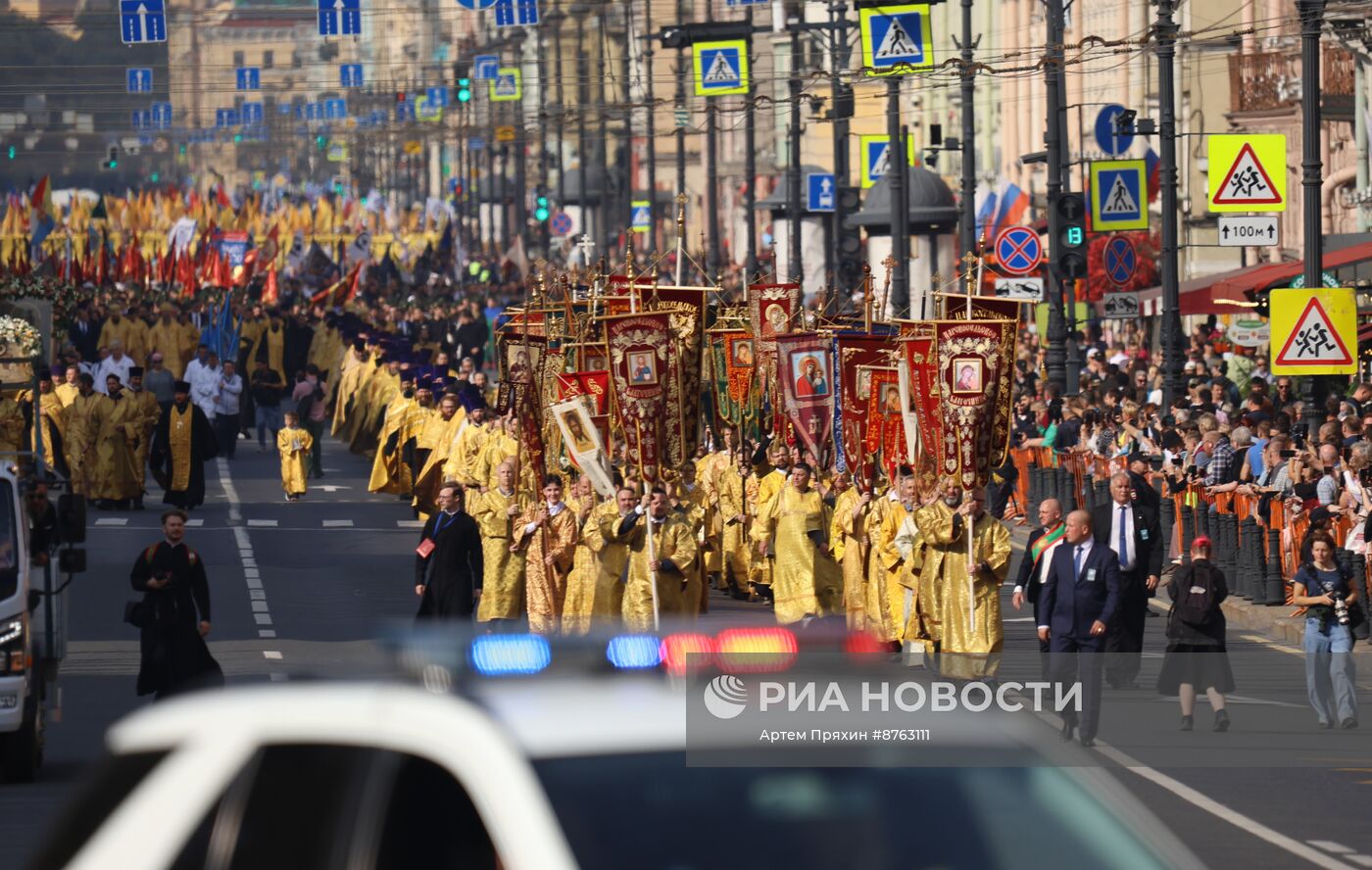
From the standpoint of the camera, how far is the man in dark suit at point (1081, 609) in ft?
49.9

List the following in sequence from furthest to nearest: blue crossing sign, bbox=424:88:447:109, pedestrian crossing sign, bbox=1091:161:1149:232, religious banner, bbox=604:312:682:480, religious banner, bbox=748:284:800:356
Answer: blue crossing sign, bbox=424:88:447:109 < pedestrian crossing sign, bbox=1091:161:1149:232 < religious banner, bbox=748:284:800:356 < religious banner, bbox=604:312:682:480

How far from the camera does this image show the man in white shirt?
3625cm

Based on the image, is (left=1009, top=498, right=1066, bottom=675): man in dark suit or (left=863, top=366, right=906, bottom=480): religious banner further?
(left=863, top=366, right=906, bottom=480): religious banner

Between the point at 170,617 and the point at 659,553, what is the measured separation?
12.1 ft

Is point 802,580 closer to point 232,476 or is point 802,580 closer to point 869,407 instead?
point 869,407

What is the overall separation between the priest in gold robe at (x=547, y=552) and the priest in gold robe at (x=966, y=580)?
2934 mm

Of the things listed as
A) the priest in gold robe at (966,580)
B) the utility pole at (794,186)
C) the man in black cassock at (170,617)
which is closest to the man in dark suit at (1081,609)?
the priest in gold robe at (966,580)

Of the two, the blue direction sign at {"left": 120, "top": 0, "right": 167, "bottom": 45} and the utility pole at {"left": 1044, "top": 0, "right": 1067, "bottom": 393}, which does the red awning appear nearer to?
the utility pole at {"left": 1044, "top": 0, "right": 1067, "bottom": 393}

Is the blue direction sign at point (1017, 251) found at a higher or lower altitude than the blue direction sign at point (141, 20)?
lower

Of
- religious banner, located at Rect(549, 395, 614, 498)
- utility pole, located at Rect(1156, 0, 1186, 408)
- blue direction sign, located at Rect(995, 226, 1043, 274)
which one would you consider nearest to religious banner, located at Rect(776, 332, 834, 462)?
religious banner, located at Rect(549, 395, 614, 498)

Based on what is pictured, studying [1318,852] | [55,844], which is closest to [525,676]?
[55,844]

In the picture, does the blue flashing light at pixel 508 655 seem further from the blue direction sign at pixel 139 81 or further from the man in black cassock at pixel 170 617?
the blue direction sign at pixel 139 81

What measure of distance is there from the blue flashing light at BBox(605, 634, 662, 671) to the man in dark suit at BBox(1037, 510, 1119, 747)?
10.4 metres

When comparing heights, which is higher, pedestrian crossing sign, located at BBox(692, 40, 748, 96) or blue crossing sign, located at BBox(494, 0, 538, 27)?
blue crossing sign, located at BBox(494, 0, 538, 27)
